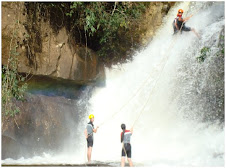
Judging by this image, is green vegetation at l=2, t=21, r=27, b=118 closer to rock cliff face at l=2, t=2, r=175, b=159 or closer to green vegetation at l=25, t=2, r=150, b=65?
rock cliff face at l=2, t=2, r=175, b=159

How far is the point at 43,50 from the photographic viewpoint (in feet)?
34.1

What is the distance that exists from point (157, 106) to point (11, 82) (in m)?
4.61

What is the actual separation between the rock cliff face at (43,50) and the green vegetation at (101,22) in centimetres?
26

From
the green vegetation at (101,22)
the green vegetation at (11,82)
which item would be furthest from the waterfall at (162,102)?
the green vegetation at (11,82)

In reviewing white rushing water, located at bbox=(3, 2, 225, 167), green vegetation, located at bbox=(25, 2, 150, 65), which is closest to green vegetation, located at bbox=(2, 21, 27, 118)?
green vegetation, located at bbox=(25, 2, 150, 65)

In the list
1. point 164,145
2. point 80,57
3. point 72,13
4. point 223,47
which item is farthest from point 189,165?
point 72,13

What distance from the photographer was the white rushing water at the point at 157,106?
9.71 m

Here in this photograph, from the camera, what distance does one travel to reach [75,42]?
1114cm

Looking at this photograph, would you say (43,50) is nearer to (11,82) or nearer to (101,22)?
(11,82)

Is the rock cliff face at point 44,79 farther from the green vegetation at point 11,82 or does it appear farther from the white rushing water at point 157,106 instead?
the white rushing water at point 157,106

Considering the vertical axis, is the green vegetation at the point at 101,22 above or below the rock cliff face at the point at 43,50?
above

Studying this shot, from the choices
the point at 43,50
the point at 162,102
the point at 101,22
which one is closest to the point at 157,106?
the point at 162,102

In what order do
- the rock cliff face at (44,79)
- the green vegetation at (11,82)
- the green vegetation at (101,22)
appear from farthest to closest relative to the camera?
the green vegetation at (101,22) < the rock cliff face at (44,79) < the green vegetation at (11,82)

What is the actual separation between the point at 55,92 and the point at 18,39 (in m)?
2.42
